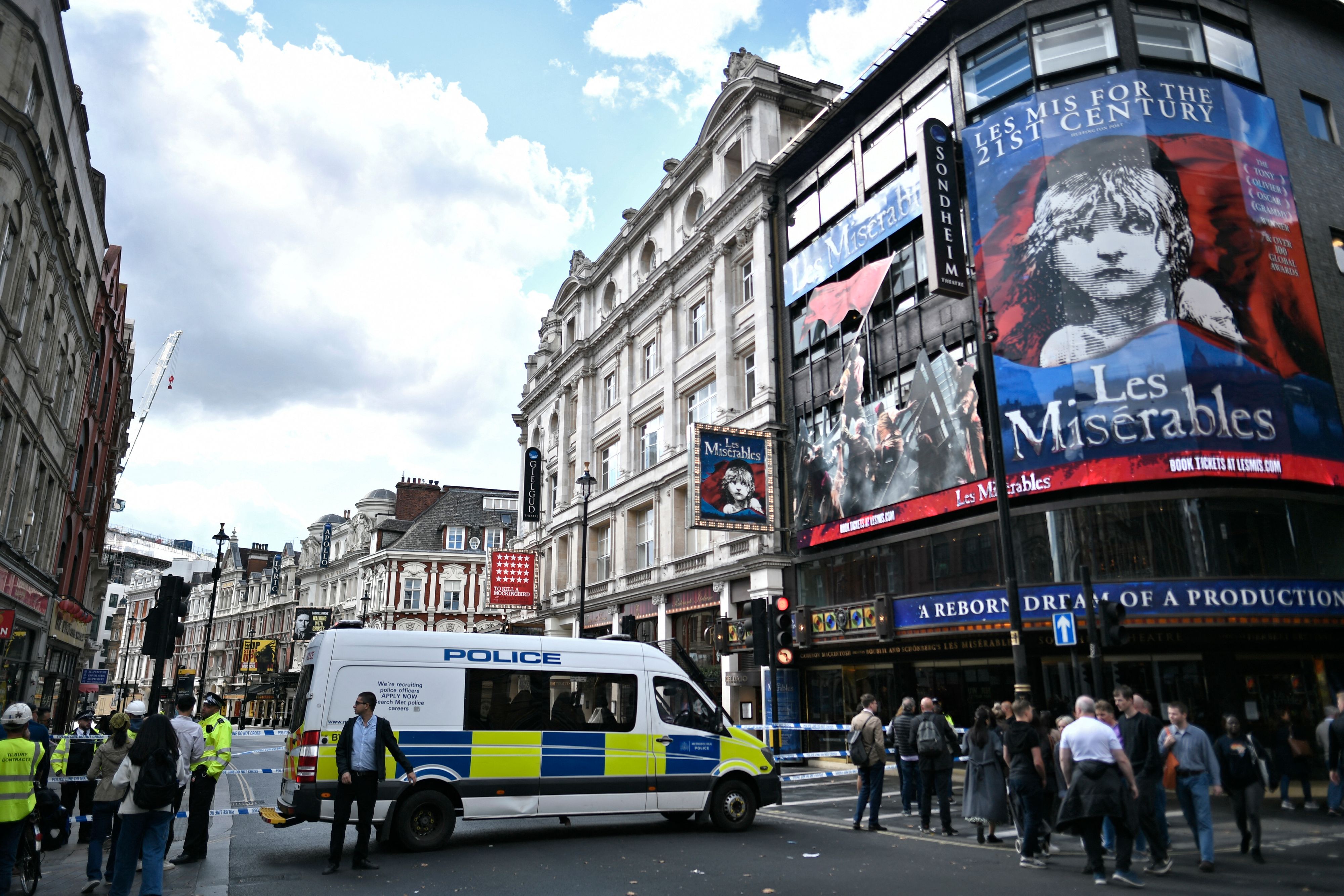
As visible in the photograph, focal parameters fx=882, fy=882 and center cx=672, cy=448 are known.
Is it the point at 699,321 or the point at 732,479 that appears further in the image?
the point at 699,321

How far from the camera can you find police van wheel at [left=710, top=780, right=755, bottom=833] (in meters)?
12.2

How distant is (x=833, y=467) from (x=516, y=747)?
597 inches

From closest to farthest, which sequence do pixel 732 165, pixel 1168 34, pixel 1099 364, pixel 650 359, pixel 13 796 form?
pixel 13 796, pixel 1099 364, pixel 1168 34, pixel 732 165, pixel 650 359

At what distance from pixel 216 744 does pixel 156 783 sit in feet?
12.7

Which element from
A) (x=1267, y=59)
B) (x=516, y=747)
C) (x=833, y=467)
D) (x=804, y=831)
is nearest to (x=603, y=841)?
(x=516, y=747)

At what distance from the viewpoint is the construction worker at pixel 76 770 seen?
39.5ft

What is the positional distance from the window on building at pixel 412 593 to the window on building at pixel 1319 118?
59873 millimetres

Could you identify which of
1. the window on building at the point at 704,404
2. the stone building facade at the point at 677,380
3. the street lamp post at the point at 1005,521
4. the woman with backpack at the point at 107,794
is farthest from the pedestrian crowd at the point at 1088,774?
the window on building at the point at 704,404

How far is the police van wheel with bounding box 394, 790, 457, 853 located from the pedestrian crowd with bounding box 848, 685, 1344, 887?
5514 millimetres

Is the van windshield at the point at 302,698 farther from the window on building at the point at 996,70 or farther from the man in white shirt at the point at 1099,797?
the window on building at the point at 996,70

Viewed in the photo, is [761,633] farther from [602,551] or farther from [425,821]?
[602,551]

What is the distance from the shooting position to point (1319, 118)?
73.5ft

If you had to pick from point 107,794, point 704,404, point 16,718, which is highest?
point 704,404

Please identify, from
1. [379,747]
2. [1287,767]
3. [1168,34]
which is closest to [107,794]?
[379,747]
